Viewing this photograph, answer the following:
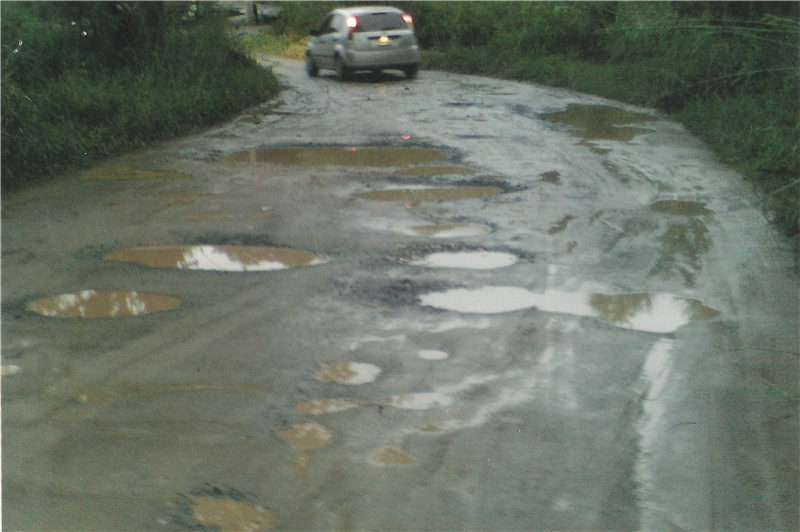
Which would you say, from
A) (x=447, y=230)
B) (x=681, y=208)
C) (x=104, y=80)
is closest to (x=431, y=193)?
(x=447, y=230)

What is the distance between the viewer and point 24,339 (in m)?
4.78

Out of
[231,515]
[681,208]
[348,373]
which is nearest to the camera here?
[231,515]

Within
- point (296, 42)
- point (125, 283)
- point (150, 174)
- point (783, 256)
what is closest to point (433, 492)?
point (125, 283)

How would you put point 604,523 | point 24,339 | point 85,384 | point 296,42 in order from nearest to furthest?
point 604,523
point 85,384
point 24,339
point 296,42

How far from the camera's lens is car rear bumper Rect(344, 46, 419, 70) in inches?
787

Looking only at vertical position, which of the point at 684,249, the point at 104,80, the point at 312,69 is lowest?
the point at 684,249

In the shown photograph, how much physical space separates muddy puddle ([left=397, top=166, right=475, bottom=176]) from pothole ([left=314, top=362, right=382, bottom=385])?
16.6 feet

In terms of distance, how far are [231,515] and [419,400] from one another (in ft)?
3.98

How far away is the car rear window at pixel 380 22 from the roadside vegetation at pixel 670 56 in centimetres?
276

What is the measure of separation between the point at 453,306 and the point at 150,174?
5115mm

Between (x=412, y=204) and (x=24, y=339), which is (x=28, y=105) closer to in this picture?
(x=412, y=204)

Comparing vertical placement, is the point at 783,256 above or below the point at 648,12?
below

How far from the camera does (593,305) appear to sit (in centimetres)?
533

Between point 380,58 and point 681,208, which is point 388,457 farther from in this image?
point 380,58
